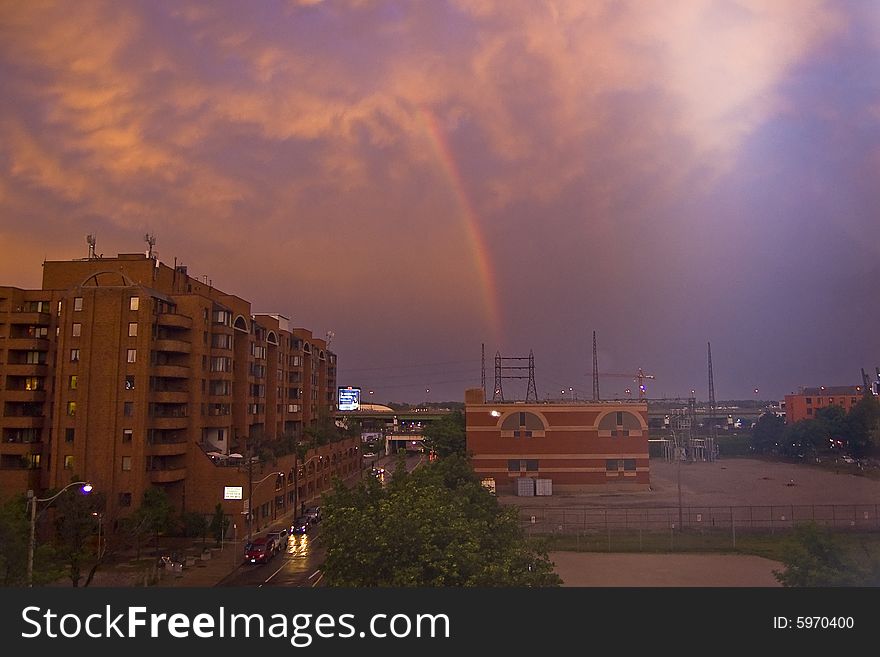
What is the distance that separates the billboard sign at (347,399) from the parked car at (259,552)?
72060 mm

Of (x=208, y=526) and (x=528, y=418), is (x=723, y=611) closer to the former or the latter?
(x=208, y=526)

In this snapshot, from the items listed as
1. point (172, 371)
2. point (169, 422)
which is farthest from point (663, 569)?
point (172, 371)

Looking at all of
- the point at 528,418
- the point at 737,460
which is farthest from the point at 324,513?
the point at 737,460

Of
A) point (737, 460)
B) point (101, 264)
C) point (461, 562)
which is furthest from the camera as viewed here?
point (737, 460)

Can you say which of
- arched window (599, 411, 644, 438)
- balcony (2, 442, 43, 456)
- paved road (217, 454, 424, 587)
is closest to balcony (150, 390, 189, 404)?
balcony (2, 442, 43, 456)

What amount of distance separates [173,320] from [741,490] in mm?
46410

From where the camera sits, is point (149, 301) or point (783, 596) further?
point (149, 301)

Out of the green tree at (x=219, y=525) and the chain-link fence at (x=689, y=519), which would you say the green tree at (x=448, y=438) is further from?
the green tree at (x=219, y=525)

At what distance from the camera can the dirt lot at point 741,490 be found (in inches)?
1842

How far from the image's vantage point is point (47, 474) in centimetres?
3412

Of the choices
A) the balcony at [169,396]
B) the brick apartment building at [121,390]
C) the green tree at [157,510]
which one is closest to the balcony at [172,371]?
the brick apartment building at [121,390]

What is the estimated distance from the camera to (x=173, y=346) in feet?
117

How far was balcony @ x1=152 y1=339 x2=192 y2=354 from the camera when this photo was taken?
115 feet

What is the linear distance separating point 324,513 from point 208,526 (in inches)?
868
